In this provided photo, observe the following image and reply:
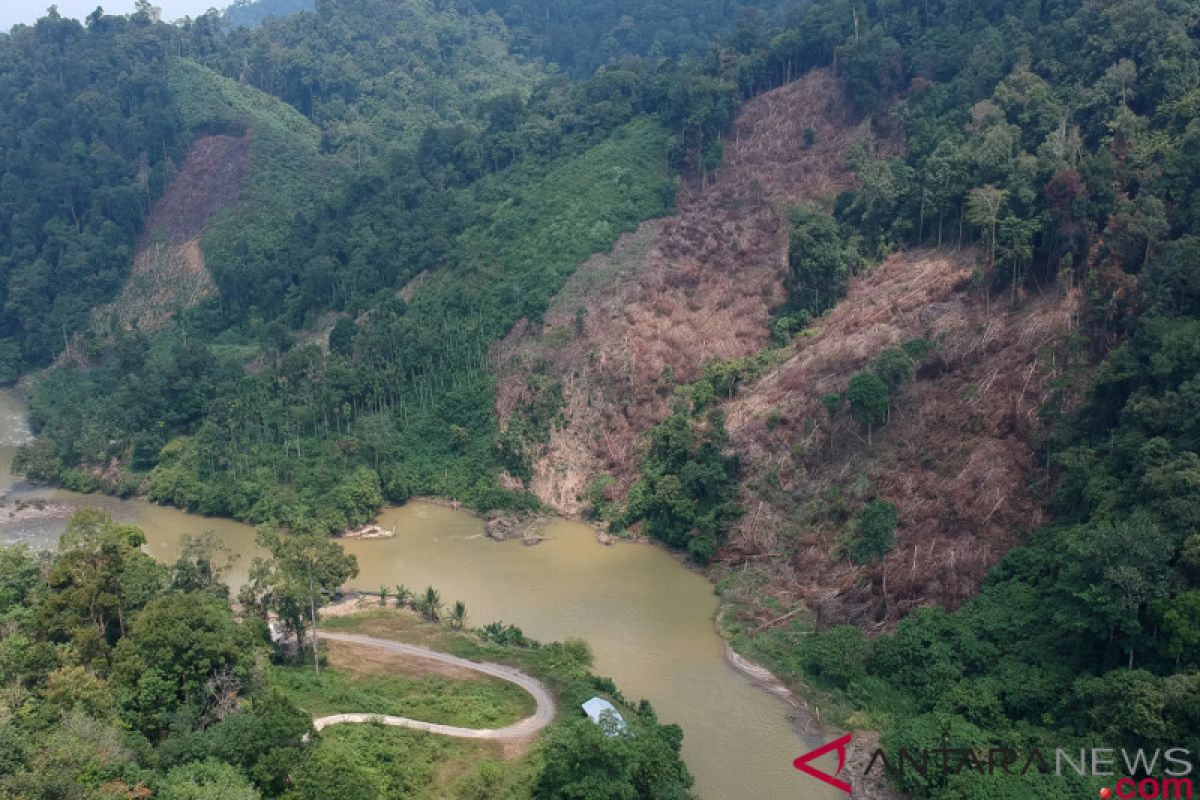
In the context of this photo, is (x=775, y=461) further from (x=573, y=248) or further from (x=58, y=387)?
(x=58, y=387)

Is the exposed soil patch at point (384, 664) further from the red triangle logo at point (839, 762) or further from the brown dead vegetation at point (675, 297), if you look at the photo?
the brown dead vegetation at point (675, 297)

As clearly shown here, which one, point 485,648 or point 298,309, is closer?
point 485,648

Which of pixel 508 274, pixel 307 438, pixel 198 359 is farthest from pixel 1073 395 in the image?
pixel 198 359

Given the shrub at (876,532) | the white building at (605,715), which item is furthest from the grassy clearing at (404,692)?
the shrub at (876,532)

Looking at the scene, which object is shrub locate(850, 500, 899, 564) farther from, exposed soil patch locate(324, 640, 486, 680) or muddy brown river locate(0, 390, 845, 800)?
exposed soil patch locate(324, 640, 486, 680)

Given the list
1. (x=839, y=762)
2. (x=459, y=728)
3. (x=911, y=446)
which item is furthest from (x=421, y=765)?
(x=911, y=446)

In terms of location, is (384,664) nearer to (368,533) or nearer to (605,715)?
(605,715)

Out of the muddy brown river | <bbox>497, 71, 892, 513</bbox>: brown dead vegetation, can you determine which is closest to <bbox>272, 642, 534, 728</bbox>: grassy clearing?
the muddy brown river
